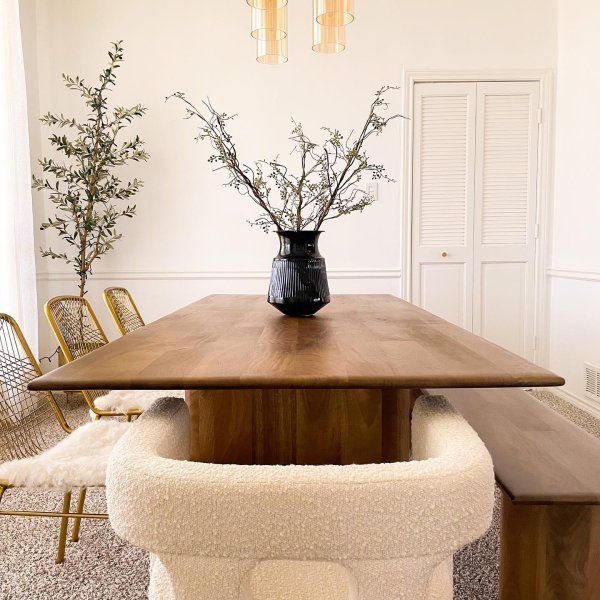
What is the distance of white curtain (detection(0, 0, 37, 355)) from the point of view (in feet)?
11.0

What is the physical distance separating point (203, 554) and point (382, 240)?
3703 mm

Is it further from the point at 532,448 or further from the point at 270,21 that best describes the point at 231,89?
the point at 532,448

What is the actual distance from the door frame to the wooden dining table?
2.60 metres

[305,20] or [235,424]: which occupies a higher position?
[305,20]

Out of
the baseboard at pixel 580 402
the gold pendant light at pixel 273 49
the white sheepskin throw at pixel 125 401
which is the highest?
the gold pendant light at pixel 273 49

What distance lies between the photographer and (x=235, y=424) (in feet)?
4.04

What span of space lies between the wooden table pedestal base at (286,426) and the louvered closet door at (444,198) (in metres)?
3.00

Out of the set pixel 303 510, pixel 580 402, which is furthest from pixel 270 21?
pixel 580 402

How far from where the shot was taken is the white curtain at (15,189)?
11.0 ft

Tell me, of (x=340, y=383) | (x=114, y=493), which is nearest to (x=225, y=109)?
(x=340, y=383)

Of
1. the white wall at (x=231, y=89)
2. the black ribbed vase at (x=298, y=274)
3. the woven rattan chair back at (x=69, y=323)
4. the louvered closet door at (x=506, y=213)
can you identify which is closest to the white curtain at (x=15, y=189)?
the white wall at (x=231, y=89)

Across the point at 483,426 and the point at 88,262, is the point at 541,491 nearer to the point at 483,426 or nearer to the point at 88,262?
the point at 483,426

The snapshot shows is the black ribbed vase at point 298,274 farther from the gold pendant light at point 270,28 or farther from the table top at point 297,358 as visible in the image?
the gold pendant light at point 270,28

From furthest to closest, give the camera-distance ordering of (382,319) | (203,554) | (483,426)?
(382,319)
(483,426)
(203,554)
